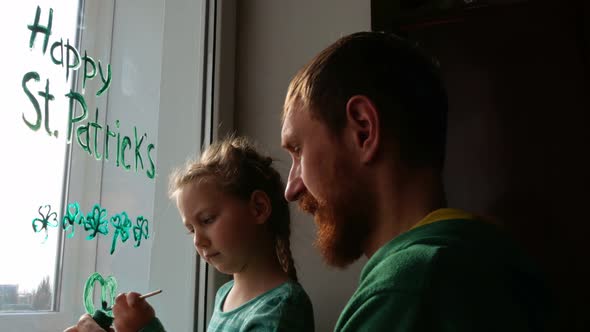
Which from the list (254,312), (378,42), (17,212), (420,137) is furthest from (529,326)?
(17,212)

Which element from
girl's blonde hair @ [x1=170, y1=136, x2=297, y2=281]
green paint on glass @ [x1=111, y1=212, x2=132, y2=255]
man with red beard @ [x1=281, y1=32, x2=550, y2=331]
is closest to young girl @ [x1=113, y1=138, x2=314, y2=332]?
girl's blonde hair @ [x1=170, y1=136, x2=297, y2=281]

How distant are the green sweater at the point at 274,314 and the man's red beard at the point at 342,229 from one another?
31cm

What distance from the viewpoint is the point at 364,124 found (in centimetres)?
56

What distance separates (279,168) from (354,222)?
24.8 inches

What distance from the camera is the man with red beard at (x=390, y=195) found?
410 millimetres

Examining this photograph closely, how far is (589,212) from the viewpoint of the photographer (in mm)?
981

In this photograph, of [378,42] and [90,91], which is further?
[90,91]

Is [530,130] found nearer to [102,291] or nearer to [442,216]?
[442,216]

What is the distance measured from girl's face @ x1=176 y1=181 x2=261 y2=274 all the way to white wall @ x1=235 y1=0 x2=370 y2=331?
0.18 metres

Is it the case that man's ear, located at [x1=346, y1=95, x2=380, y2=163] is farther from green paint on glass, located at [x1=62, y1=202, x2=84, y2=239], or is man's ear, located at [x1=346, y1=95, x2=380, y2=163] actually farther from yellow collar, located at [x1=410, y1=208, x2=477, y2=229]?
green paint on glass, located at [x1=62, y1=202, x2=84, y2=239]

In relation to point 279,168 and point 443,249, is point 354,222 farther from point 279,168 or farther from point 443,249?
point 279,168

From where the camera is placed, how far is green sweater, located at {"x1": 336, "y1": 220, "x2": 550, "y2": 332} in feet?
1.29

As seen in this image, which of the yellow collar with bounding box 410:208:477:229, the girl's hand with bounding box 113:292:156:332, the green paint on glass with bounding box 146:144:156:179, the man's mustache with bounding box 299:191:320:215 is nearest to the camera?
the yellow collar with bounding box 410:208:477:229

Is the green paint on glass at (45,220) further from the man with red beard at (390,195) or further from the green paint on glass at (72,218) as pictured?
→ the man with red beard at (390,195)
